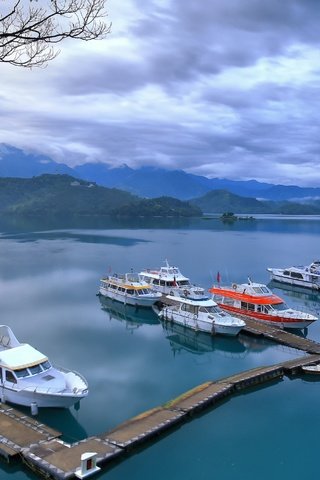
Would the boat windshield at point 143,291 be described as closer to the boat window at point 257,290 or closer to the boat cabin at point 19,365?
the boat window at point 257,290

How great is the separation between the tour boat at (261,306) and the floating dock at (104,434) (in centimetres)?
1420

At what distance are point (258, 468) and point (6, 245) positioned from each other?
344 ft

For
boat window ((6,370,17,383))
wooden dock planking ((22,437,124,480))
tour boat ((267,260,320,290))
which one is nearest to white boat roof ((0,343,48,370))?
boat window ((6,370,17,383))

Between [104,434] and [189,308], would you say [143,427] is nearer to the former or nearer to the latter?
[104,434]

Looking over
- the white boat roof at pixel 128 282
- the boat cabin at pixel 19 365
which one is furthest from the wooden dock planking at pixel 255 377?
the white boat roof at pixel 128 282

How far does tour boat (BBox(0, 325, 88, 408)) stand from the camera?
26266 mm

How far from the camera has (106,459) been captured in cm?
2125

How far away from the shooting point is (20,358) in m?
28.0

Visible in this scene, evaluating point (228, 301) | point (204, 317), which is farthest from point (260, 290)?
point (204, 317)

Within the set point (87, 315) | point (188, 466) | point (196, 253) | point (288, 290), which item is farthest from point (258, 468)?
point (196, 253)

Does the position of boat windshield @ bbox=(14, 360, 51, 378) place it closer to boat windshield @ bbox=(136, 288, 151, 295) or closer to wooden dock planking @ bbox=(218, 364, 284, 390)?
wooden dock planking @ bbox=(218, 364, 284, 390)

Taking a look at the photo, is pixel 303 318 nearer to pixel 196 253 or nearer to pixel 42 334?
pixel 42 334

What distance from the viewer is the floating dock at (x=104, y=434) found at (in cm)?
2071

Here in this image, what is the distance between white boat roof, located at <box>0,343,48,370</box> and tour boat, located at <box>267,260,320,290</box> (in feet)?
169
